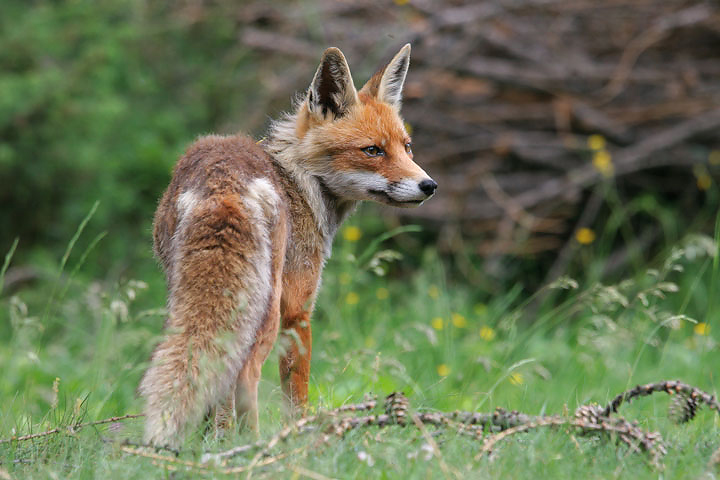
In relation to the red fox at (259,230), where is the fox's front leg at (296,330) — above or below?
below

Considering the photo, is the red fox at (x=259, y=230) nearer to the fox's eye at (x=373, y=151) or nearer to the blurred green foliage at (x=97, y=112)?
the fox's eye at (x=373, y=151)

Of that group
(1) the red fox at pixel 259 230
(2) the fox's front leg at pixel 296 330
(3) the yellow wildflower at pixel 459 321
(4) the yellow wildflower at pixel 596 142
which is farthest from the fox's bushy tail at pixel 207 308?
(4) the yellow wildflower at pixel 596 142

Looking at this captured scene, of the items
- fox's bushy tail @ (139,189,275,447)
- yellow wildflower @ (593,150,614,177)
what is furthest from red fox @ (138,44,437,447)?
yellow wildflower @ (593,150,614,177)

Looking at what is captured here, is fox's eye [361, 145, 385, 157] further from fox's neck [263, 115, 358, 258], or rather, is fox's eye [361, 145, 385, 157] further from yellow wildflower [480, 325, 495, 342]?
yellow wildflower [480, 325, 495, 342]

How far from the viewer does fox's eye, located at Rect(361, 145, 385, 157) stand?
12.9ft

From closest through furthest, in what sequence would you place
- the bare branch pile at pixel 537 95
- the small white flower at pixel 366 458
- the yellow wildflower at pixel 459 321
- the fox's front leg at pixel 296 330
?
1. the small white flower at pixel 366 458
2. the fox's front leg at pixel 296 330
3. the yellow wildflower at pixel 459 321
4. the bare branch pile at pixel 537 95

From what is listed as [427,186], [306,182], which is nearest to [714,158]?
[427,186]

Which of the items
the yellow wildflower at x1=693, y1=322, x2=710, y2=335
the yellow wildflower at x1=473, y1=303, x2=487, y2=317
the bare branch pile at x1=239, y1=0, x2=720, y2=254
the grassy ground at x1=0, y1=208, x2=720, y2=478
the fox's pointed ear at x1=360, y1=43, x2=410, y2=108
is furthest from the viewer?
the bare branch pile at x1=239, y1=0, x2=720, y2=254

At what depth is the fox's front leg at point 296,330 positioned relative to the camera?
3.65 meters

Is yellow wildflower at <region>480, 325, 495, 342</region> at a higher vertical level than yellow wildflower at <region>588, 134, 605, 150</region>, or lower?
lower

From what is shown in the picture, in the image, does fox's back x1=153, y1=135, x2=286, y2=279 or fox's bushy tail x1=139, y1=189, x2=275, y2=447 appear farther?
fox's back x1=153, y1=135, x2=286, y2=279

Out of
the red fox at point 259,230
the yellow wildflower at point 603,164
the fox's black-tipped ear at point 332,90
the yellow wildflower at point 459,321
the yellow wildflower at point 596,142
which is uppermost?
the fox's black-tipped ear at point 332,90

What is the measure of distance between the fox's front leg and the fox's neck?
0.99 feet

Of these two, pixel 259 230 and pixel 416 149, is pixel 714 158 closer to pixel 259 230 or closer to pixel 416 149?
pixel 416 149
